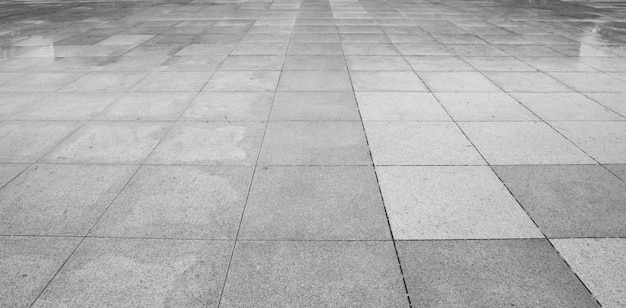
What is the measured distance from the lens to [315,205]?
4.60 meters

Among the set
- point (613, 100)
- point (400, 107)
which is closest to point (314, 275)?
point (400, 107)

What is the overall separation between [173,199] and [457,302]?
3.23 meters

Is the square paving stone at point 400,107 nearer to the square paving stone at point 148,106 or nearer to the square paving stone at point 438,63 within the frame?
the square paving stone at point 438,63

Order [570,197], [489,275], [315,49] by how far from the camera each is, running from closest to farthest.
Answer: [489,275]
[570,197]
[315,49]

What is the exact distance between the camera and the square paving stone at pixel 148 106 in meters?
7.03

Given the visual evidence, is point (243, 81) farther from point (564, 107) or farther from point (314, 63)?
point (564, 107)

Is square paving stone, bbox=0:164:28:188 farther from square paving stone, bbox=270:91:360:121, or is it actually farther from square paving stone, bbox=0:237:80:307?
square paving stone, bbox=270:91:360:121

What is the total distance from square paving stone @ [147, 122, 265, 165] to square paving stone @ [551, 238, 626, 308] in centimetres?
380

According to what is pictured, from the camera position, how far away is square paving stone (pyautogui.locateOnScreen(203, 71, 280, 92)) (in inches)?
331

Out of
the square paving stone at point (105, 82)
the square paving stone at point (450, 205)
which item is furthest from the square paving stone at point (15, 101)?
the square paving stone at point (450, 205)

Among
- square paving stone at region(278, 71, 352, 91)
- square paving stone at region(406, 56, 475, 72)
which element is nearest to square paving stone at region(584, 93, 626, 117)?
square paving stone at region(406, 56, 475, 72)

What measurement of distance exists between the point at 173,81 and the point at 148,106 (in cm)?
152

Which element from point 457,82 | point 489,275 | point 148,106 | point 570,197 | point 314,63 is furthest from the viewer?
point 314,63

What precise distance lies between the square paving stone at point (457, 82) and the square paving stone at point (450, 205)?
11.4 feet
